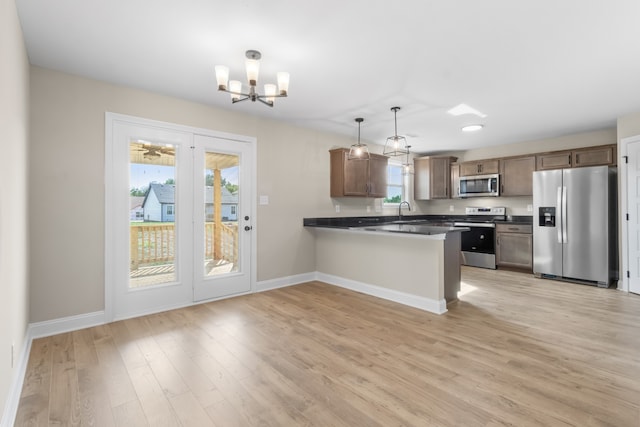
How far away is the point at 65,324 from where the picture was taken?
9.81 ft

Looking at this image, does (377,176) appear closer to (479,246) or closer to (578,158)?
(479,246)

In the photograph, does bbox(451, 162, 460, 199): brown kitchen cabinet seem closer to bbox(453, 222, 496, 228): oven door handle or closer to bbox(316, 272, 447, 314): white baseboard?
bbox(453, 222, 496, 228): oven door handle

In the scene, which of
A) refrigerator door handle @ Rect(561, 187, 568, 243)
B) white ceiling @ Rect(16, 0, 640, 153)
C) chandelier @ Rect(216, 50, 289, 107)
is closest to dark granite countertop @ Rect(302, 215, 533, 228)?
refrigerator door handle @ Rect(561, 187, 568, 243)

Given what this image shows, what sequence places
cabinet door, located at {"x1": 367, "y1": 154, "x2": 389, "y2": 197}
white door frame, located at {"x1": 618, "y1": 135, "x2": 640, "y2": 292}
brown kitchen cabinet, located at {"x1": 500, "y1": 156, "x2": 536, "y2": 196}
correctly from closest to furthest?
white door frame, located at {"x1": 618, "y1": 135, "x2": 640, "y2": 292} → cabinet door, located at {"x1": 367, "y1": 154, "x2": 389, "y2": 197} → brown kitchen cabinet, located at {"x1": 500, "y1": 156, "x2": 536, "y2": 196}

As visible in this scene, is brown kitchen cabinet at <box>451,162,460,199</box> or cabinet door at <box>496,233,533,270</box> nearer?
cabinet door at <box>496,233,533,270</box>

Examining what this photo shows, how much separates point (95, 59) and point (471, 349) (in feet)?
13.6

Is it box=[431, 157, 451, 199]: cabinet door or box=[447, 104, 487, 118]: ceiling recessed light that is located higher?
box=[447, 104, 487, 118]: ceiling recessed light

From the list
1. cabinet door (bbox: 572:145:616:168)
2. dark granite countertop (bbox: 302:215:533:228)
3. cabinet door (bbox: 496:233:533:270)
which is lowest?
cabinet door (bbox: 496:233:533:270)

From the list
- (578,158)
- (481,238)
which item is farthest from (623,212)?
(481,238)

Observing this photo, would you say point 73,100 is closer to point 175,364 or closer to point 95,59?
point 95,59

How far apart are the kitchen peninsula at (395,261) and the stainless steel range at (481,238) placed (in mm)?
2362

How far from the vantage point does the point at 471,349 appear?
8.57 feet

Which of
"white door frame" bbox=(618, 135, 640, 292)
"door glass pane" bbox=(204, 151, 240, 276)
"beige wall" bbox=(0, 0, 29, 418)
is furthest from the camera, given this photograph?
"white door frame" bbox=(618, 135, 640, 292)

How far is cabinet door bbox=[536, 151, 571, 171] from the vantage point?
527 cm
